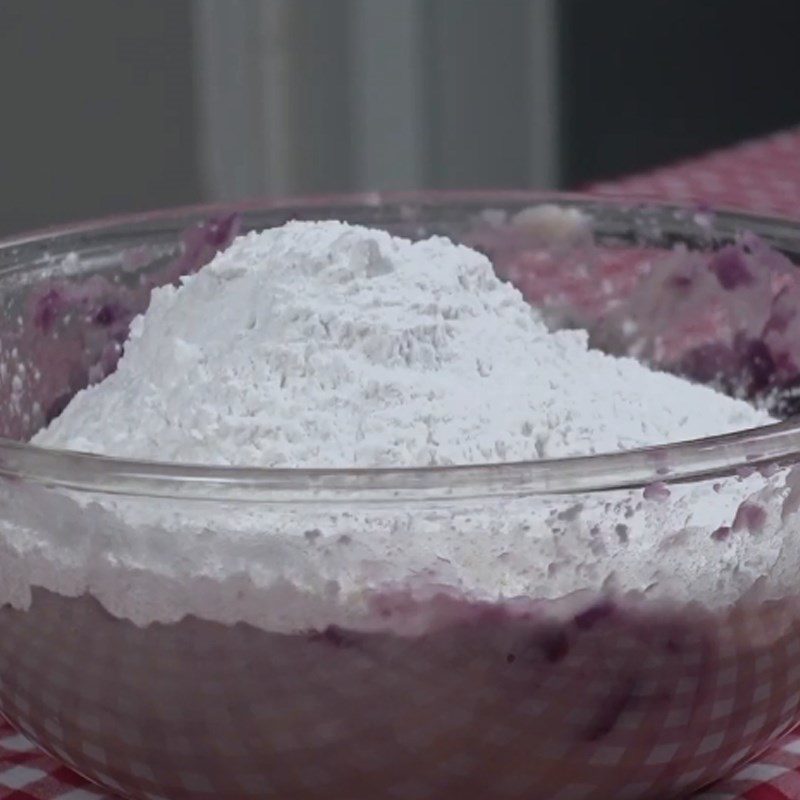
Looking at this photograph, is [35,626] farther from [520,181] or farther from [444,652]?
[520,181]

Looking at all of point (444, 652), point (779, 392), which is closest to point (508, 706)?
point (444, 652)

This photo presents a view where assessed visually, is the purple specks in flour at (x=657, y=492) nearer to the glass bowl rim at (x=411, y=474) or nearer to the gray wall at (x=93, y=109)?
the glass bowl rim at (x=411, y=474)

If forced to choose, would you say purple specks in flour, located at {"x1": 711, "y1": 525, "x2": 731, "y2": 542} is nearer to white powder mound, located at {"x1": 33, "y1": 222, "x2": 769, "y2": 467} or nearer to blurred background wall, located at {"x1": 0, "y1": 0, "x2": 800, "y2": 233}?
white powder mound, located at {"x1": 33, "y1": 222, "x2": 769, "y2": 467}

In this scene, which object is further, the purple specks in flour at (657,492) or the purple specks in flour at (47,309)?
the purple specks in flour at (47,309)

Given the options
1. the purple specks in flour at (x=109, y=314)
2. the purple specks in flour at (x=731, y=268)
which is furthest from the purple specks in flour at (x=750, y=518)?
the purple specks in flour at (x=109, y=314)

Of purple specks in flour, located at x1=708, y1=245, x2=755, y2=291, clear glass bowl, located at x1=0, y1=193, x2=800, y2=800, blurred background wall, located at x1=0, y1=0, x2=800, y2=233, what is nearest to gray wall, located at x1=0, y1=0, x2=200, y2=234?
blurred background wall, located at x1=0, y1=0, x2=800, y2=233
